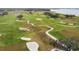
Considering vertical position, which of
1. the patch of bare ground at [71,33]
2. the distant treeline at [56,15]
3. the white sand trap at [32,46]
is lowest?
the white sand trap at [32,46]

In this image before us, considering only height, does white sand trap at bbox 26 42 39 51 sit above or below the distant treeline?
below

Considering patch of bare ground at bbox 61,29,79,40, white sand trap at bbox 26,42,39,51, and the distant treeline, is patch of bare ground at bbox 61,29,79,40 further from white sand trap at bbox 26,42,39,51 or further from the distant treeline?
white sand trap at bbox 26,42,39,51

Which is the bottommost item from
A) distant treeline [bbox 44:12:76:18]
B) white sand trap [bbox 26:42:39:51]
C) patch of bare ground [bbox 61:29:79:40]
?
white sand trap [bbox 26:42:39:51]

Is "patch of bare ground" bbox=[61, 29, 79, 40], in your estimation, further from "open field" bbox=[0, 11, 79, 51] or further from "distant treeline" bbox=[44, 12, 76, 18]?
"distant treeline" bbox=[44, 12, 76, 18]

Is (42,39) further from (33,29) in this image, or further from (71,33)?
(71,33)

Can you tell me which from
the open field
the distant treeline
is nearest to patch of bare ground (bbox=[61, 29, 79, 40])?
the open field

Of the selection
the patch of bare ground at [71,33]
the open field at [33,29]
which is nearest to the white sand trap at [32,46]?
the open field at [33,29]

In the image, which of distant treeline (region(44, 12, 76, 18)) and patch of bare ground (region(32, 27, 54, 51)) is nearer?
patch of bare ground (region(32, 27, 54, 51))

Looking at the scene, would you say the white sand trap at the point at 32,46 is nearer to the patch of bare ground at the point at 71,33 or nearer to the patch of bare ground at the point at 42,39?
the patch of bare ground at the point at 42,39
